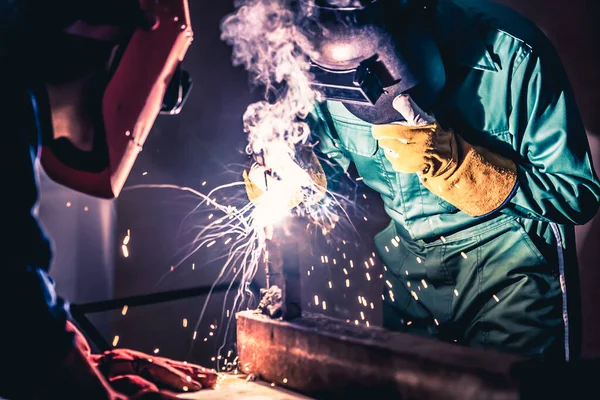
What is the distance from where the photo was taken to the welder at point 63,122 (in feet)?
4.25

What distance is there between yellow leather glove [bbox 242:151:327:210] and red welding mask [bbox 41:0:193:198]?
3.24 feet

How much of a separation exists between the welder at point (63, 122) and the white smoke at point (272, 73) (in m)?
0.65

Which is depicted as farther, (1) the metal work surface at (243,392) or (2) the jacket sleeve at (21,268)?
(1) the metal work surface at (243,392)

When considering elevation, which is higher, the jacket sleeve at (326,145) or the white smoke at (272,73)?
the white smoke at (272,73)

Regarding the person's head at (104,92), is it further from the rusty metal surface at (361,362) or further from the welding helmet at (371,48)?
the rusty metal surface at (361,362)

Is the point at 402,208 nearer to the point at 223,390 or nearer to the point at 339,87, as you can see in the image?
the point at 339,87

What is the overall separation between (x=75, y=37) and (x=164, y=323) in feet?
9.82

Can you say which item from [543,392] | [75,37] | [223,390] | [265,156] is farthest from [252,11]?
[543,392]

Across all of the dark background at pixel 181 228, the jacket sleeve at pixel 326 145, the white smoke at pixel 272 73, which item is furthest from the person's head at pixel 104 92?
the dark background at pixel 181 228

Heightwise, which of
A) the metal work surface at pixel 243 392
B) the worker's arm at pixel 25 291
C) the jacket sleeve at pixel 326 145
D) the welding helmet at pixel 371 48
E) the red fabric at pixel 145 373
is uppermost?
the welding helmet at pixel 371 48

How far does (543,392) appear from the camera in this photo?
1.26 metres

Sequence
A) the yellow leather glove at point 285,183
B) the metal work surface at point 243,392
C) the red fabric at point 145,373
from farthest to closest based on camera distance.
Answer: the yellow leather glove at point 285,183, the metal work surface at point 243,392, the red fabric at point 145,373

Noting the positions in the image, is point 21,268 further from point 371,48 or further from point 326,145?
point 326,145

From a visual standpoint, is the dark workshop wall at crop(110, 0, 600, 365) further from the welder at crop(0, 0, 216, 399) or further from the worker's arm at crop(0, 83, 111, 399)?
the worker's arm at crop(0, 83, 111, 399)
